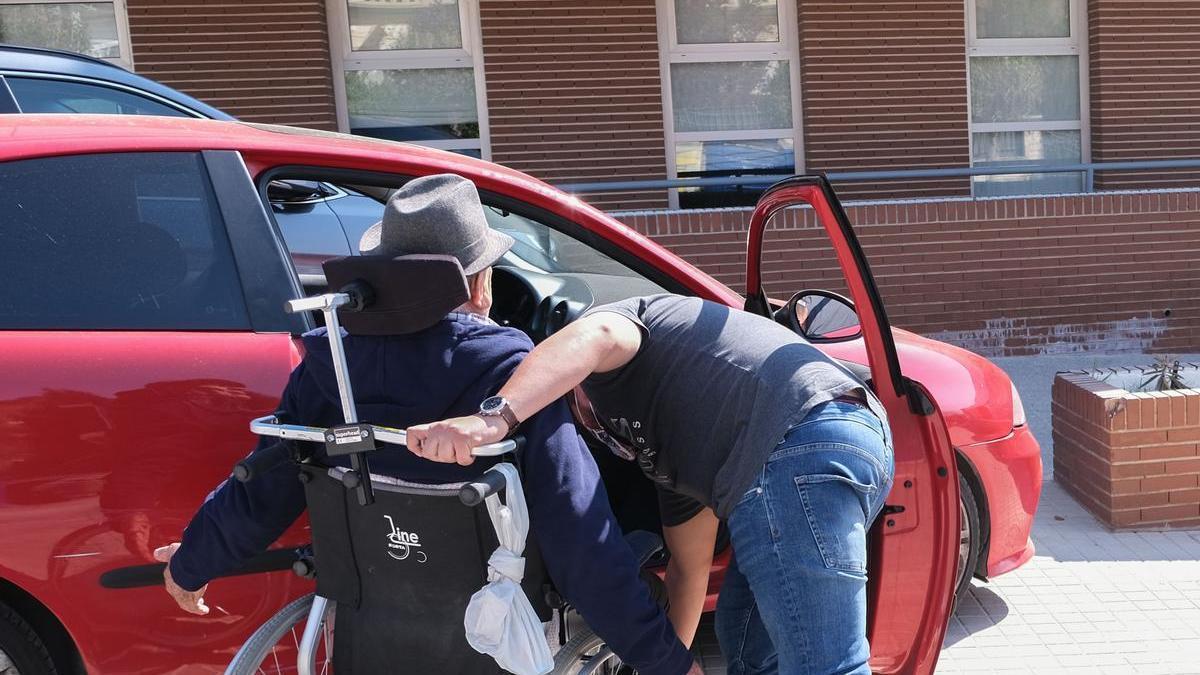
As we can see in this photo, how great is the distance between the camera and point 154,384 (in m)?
2.41

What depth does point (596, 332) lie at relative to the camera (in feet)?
6.49

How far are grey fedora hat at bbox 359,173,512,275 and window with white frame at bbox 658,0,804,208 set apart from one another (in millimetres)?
6723

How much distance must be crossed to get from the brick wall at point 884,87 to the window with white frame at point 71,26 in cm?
530

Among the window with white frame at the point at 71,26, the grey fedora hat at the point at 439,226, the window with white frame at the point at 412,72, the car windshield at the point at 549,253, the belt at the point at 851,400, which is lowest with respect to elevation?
the belt at the point at 851,400

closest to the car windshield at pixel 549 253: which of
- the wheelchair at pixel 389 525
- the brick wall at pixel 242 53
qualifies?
the wheelchair at pixel 389 525

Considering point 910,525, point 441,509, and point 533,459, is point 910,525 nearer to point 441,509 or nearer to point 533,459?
point 533,459

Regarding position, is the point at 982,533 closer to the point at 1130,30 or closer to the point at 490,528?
the point at 490,528

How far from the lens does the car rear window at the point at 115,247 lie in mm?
2410

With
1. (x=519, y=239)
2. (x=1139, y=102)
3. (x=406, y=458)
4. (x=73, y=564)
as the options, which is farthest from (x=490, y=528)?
(x=1139, y=102)

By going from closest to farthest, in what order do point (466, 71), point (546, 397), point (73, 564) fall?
point (546, 397), point (73, 564), point (466, 71)

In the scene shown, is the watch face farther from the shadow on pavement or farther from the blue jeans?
the shadow on pavement

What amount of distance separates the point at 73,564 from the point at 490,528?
45.3 inches

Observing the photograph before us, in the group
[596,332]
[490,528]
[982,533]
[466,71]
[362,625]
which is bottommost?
[982,533]

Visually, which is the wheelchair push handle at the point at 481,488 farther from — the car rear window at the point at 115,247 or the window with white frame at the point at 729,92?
the window with white frame at the point at 729,92
